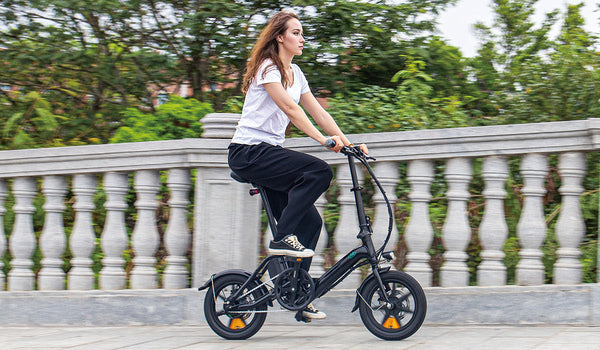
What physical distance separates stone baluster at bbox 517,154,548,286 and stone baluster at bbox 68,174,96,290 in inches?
127

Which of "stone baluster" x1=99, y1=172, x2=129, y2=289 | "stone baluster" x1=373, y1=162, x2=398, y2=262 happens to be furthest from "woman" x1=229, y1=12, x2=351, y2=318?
"stone baluster" x1=99, y1=172, x2=129, y2=289

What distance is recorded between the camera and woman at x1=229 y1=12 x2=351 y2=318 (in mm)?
4309

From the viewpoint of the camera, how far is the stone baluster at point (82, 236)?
5.43 metres

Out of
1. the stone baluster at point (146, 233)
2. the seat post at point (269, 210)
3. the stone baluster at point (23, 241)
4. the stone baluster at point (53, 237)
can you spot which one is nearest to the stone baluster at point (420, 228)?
the seat post at point (269, 210)

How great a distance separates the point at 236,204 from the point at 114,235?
100 centimetres

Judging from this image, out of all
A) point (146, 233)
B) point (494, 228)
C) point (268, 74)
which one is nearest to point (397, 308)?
point (494, 228)

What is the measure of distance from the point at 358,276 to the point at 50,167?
8.51ft

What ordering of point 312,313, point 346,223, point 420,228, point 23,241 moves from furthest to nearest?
point 23,241
point 346,223
point 420,228
point 312,313

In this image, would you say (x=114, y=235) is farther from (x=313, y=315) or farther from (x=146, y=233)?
(x=313, y=315)

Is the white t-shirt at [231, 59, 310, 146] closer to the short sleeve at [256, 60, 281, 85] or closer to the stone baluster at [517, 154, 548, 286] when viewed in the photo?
the short sleeve at [256, 60, 281, 85]

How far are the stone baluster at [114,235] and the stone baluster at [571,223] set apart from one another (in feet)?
10.4

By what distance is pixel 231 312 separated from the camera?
180 inches

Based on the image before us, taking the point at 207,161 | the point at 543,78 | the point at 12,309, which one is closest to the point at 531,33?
the point at 543,78

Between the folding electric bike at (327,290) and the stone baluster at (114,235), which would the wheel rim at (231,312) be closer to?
the folding electric bike at (327,290)
